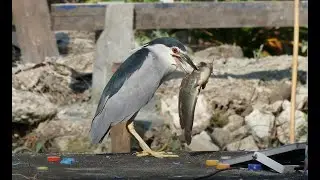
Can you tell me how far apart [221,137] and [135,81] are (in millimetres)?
3558

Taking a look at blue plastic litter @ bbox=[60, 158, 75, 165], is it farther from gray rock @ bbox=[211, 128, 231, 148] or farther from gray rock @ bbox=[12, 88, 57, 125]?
gray rock @ bbox=[211, 128, 231, 148]

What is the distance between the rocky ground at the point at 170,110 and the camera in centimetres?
809

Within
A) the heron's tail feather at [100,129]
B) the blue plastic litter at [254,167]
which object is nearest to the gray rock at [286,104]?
the heron's tail feather at [100,129]

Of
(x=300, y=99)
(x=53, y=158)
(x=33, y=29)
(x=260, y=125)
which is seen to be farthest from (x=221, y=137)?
(x=53, y=158)

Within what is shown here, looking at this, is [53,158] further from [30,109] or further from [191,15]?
[191,15]

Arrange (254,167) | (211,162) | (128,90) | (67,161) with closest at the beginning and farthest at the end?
1. (254,167)
2. (211,162)
3. (67,161)
4. (128,90)

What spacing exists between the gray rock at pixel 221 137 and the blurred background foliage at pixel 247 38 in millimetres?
1466

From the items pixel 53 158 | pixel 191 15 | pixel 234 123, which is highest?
pixel 191 15

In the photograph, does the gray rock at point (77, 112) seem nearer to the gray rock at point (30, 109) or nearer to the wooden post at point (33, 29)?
the gray rock at point (30, 109)

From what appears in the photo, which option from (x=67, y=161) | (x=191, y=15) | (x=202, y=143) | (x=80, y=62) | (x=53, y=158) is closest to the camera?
(x=67, y=161)

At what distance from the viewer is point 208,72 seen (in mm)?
4629

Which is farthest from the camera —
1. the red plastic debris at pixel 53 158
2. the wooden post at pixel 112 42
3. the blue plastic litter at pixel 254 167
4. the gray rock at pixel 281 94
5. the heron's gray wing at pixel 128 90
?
the gray rock at pixel 281 94

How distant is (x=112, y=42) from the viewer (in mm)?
8133

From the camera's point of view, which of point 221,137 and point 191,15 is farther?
point 191,15
